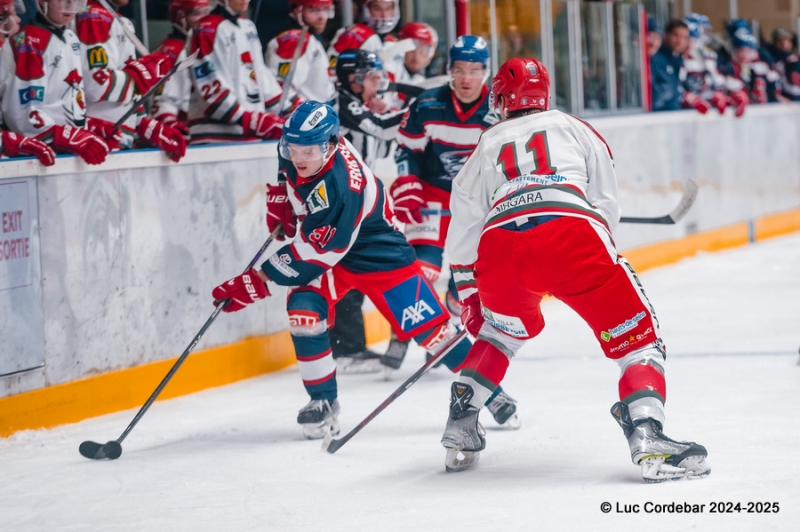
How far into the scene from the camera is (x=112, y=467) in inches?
139

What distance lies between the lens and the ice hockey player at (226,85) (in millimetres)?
5098

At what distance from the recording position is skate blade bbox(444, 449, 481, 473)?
328 centimetres

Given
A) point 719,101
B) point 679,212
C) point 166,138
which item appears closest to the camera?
point 679,212

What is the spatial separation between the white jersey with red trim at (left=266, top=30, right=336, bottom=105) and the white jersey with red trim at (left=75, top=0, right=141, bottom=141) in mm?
993

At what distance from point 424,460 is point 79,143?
5.76 ft

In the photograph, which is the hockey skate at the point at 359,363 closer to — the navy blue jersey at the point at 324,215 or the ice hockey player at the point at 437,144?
the ice hockey player at the point at 437,144

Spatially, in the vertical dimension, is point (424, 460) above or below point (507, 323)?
below

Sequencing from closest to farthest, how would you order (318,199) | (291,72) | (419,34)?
1. (318,199)
2. (291,72)
3. (419,34)

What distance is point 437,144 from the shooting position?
471cm

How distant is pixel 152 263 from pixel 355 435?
4.06ft

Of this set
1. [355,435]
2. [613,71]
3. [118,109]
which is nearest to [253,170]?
[118,109]

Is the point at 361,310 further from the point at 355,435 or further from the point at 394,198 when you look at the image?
the point at 355,435

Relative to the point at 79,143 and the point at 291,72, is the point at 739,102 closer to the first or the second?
the point at 291,72

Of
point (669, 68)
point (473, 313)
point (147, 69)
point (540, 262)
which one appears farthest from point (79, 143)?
point (669, 68)
